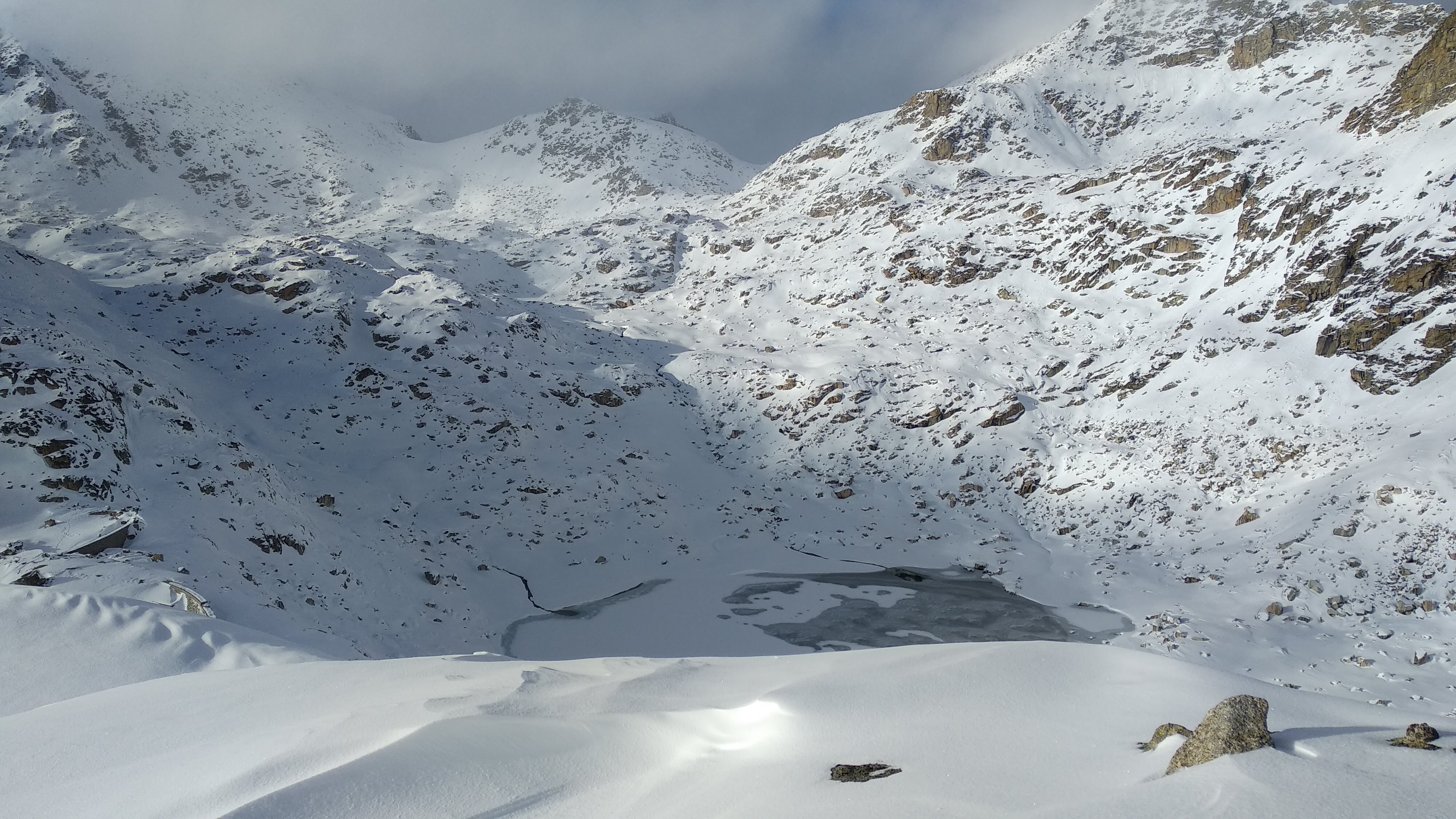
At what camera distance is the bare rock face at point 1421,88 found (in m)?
27.6

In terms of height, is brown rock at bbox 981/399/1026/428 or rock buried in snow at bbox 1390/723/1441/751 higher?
brown rock at bbox 981/399/1026/428

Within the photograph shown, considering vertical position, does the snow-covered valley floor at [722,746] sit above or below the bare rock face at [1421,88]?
below

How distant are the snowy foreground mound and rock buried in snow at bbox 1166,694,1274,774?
7 centimetres

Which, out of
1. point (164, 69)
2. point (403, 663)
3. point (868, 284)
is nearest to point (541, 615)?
point (403, 663)

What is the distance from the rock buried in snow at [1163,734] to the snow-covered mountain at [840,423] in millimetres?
12455

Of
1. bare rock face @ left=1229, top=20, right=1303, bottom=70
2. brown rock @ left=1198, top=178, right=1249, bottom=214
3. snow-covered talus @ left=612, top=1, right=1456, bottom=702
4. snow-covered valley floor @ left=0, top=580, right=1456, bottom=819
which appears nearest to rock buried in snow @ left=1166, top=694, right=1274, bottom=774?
snow-covered valley floor @ left=0, top=580, right=1456, bottom=819

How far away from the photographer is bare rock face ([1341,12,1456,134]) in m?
27.6

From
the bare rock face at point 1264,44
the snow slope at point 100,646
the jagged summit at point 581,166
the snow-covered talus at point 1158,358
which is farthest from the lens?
the jagged summit at point 581,166

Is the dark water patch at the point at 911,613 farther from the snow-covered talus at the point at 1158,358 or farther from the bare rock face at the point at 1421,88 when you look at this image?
the bare rock face at the point at 1421,88

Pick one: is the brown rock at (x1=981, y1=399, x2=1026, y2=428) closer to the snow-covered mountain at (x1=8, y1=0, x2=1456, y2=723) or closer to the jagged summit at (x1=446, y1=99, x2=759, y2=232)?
the snow-covered mountain at (x1=8, y1=0, x2=1456, y2=723)

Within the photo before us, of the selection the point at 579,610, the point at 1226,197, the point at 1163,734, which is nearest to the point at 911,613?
the point at 579,610

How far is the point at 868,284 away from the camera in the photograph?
43.3 metres

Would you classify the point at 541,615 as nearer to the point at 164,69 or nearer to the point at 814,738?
the point at 814,738

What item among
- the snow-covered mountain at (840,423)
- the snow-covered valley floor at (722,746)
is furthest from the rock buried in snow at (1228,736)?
the snow-covered mountain at (840,423)
